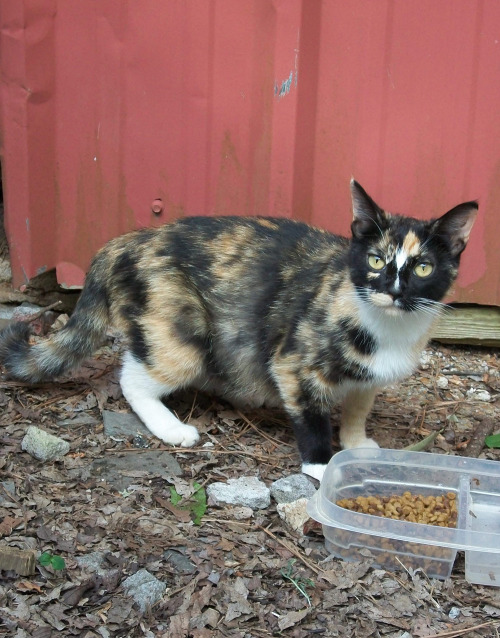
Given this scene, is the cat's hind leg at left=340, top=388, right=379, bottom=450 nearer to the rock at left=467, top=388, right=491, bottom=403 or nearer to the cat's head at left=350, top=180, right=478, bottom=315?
the cat's head at left=350, top=180, right=478, bottom=315

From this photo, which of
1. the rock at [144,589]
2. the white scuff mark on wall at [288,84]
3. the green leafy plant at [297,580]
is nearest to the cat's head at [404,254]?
the green leafy plant at [297,580]

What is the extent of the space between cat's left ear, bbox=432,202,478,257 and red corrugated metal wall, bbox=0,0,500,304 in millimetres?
1546

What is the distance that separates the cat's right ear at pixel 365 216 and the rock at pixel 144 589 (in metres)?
1.66

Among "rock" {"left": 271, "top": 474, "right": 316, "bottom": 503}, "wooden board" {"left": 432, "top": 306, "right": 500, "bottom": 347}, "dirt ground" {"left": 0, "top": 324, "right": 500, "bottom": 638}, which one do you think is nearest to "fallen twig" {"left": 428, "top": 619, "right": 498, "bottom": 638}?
"dirt ground" {"left": 0, "top": 324, "right": 500, "bottom": 638}

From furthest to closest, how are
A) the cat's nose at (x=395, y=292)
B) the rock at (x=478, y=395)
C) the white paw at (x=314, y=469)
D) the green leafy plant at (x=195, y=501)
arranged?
the rock at (x=478, y=395), the white paw at (x=314, y=469), the green leafy plant at (x=195, y=501), the cat's nose at (x=395, y=292)

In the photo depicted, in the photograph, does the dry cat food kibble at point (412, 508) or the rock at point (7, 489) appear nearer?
the dry cat food kibble at point (412, 508)

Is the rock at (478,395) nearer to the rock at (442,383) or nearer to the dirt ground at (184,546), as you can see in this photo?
the rock at (442,383)

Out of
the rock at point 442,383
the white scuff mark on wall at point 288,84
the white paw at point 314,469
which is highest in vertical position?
the white scuff mark on wall at point 288,84

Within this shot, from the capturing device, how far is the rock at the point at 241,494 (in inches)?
144

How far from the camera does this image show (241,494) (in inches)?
145

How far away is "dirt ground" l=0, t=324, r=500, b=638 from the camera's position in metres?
2.94

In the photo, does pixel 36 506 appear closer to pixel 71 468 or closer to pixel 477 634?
pixel 71 468

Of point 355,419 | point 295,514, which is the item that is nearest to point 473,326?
point 355,419

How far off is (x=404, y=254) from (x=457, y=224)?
0.89 ft
